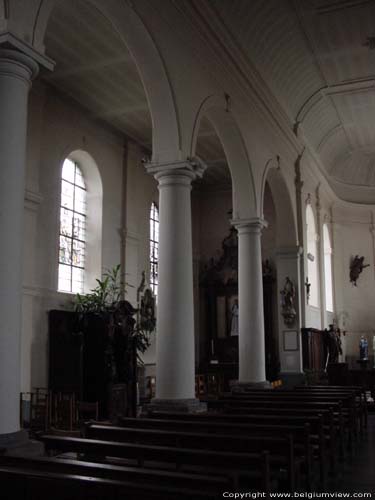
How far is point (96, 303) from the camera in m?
12.9

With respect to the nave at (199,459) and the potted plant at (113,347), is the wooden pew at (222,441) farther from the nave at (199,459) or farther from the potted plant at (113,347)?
the potted plant at (113,347)

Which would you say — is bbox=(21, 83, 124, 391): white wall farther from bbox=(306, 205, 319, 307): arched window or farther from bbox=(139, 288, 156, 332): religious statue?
bbox=(306, 205, 319, 307): arched window

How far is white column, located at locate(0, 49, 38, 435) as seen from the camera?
5082mm

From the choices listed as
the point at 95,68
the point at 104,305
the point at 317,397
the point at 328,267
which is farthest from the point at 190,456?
the point at 328,267

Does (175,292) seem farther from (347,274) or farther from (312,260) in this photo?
(347,274)

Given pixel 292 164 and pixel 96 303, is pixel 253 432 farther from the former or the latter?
pixel 292 164

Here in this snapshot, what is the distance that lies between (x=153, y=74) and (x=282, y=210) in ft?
29.5

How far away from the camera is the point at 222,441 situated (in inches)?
201

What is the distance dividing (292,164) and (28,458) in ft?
49.0

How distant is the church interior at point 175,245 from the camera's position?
5.18 meters

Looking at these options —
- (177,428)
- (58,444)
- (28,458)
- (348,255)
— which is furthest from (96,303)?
(348,255)

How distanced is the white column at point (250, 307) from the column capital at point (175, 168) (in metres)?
4.27

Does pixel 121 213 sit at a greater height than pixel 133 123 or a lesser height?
lesser

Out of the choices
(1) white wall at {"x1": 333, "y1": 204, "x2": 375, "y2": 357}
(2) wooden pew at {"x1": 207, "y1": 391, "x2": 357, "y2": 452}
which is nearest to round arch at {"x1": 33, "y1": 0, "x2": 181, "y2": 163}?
(2) wooden pew at {"x1": 207, "y1": 391, "x2": 357, "y2": 452}
